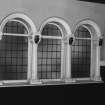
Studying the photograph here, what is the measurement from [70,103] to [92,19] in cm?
377

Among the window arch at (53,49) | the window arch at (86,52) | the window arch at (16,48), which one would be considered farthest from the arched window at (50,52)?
the window arch at (86,52)

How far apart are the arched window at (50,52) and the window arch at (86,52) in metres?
0.72

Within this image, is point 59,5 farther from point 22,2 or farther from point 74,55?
point 74,55

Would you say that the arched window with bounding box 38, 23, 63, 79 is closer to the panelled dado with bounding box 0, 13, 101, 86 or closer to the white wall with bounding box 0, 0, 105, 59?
the panelled dado with bounding box 0, 13, 101, 86

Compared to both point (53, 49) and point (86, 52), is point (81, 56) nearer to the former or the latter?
point (86, 52)

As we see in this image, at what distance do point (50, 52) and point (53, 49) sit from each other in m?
0.19

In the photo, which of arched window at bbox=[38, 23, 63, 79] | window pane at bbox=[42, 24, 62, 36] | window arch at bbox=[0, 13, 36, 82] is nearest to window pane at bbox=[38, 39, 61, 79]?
arched window at bbox=[38, 23, 63, 79]

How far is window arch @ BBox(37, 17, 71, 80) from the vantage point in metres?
10.8

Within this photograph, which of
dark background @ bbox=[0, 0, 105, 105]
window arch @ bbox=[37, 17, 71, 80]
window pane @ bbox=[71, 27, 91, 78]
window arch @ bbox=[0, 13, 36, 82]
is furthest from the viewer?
window pane @ bbox=[71, 27, 91, 78]

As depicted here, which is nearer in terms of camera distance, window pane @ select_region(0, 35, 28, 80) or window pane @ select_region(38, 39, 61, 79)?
window pane @ select_region(0, 35, 28, 80)

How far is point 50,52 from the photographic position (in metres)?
10.9

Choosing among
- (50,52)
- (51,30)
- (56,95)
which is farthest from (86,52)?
(56,95)

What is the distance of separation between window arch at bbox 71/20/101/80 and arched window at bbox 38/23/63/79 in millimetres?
716

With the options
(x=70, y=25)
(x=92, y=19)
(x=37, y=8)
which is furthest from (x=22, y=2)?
(x=92, y=19)
